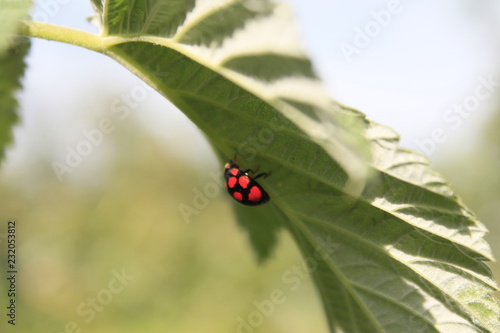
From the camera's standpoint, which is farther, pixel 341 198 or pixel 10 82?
pixel 341 198

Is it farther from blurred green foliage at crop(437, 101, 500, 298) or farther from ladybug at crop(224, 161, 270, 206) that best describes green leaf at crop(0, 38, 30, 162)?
blurred green foliage at crop(437, 101, 500, 298)

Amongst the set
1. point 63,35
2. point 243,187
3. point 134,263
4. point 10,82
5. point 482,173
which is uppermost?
point 63,35

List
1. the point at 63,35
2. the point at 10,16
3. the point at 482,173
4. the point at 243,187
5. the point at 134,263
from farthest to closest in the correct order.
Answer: the point at 482,173
the point at 134,263
the point at 243,187
the point at 63,35
the point at 10,16

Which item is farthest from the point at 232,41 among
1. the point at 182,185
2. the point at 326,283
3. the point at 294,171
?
the point at 182,185

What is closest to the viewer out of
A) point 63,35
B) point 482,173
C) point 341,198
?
point 63,35

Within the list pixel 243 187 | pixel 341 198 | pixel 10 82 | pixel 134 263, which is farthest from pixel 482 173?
pixel 10 82

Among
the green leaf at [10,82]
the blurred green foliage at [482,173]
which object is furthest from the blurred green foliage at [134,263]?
the blurred green foliage at [482,173]

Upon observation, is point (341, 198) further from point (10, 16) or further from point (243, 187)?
point (10, 16)

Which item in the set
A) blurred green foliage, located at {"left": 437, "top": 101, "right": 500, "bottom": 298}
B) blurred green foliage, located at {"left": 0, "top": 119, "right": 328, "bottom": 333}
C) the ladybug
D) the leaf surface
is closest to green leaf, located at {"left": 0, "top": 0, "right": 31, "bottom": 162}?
the leaf surface
